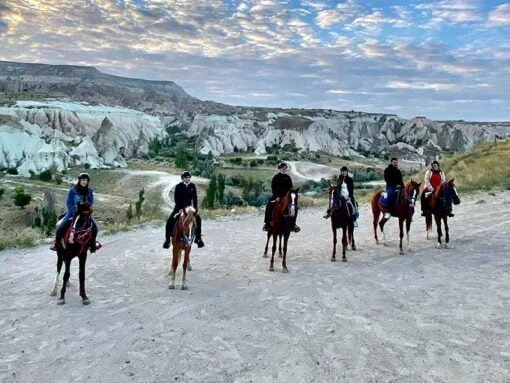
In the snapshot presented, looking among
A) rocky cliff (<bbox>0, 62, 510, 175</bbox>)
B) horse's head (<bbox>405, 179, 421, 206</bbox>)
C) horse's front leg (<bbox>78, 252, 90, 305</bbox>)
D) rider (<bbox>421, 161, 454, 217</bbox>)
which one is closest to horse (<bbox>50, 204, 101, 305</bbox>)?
horse's front leg (<bbox>78, 252, 90, 305</bbox>)

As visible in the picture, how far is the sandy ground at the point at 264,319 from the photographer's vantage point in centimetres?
649

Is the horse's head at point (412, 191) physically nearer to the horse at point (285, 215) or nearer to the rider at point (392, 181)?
the rider at point (392, 181)

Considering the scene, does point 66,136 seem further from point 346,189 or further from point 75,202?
point 75,202

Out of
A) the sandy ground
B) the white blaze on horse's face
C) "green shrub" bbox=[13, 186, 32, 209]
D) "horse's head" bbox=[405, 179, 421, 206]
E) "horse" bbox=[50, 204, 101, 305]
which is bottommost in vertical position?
"green shrub" bbox=[13, 186, 32, 209]

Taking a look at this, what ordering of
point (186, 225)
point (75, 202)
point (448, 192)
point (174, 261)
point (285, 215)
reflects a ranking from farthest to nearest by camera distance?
point (448, 192), point (285, 215), point (174, 261), point (186, 225), point (75, 202)

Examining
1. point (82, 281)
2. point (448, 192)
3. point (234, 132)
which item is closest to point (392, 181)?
point (448, 192)

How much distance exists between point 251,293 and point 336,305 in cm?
171

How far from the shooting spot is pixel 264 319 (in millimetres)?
8258

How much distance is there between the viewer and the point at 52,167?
6150cm

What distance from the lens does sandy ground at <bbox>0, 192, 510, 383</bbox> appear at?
6.49 m

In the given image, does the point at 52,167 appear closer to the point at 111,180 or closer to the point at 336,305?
the point at 111,180

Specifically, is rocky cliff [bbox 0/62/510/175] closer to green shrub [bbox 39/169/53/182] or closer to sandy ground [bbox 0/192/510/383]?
green shrub [bbox 39/169/53/182]

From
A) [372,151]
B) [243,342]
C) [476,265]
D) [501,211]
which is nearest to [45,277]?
[243,342]

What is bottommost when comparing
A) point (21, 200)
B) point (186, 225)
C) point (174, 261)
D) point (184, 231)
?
point (21, 200)
